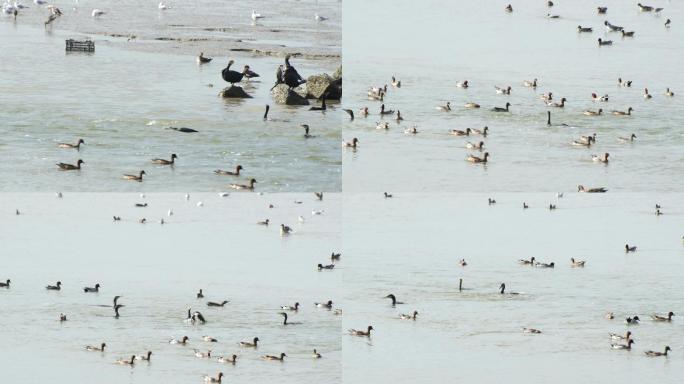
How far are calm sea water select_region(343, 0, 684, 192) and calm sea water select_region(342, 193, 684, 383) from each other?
0.60m

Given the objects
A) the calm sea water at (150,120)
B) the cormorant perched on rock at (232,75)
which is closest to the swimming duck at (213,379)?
the calm sea water at (150,120)

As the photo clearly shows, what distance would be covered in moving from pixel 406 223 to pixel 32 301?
5305 mm

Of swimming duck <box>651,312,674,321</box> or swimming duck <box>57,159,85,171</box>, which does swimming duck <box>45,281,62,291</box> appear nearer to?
swimming duck <box>57,159,85,171</box>

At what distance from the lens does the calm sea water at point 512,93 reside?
19.9 meters

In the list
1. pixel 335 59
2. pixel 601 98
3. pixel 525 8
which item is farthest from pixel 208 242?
pixel 525 8

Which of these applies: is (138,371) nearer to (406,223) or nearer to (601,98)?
(406,223)

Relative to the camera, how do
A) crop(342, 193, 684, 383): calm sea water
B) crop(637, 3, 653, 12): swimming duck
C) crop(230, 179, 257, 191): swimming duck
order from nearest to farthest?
crop(230, 179, 257, 191): swimming duck
crop(342, 193, 684, 383): calm sea water
crop(637, 3, 653, 12): swimming duck

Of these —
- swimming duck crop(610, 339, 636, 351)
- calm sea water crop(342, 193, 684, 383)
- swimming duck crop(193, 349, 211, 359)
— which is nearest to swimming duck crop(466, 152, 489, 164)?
calm sea water crop(342, 193, 684, 383)

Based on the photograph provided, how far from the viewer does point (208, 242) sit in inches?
949

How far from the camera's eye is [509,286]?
78.8ft

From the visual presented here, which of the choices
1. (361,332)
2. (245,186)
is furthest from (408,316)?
(245,186)

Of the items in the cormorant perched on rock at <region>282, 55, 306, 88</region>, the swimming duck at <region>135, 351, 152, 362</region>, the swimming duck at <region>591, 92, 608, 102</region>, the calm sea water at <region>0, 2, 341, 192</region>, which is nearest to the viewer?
the calm sea water at <region>0, 2, 341, 192</region>

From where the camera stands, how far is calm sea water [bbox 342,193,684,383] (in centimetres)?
1981

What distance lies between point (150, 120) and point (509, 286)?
5838 mm
